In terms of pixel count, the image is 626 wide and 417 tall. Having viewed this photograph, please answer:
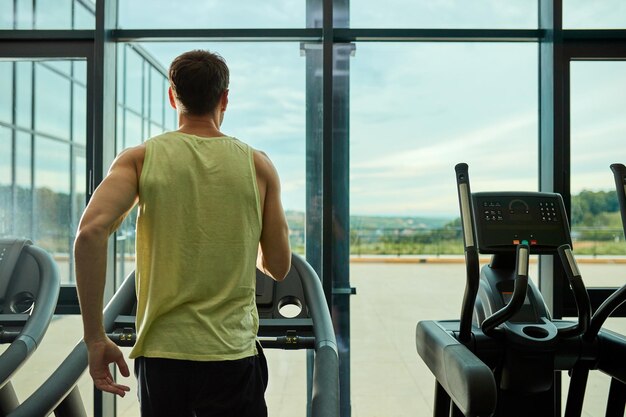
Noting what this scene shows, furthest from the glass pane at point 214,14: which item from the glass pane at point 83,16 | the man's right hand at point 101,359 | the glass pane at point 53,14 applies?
the man's right hand at point 101,359

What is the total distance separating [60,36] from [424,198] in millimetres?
2028

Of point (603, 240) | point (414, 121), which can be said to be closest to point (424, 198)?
point (414, 121)

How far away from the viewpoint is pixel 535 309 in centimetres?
213

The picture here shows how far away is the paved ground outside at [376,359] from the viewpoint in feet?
9.47

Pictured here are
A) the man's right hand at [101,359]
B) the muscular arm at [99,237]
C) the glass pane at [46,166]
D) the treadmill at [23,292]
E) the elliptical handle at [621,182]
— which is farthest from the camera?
the glass pane at [46,166]

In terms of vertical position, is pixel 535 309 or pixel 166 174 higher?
pixel 166 174

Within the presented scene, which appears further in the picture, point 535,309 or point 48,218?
point 48,218

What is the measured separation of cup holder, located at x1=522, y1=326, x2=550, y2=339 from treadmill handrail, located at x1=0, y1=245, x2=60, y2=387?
5.75 ft

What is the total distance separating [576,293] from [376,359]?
1.25 metres

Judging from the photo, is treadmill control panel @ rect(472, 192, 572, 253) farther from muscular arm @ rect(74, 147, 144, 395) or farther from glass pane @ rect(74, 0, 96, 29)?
glass pane @ rect(74, 0, 96, 29)

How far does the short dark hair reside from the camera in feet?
4.37

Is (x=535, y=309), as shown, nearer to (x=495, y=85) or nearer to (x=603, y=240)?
(x=603, y=240)

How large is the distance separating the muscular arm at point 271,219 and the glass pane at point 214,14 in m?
1.66

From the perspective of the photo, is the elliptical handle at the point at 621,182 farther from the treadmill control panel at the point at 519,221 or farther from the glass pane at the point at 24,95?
the glass pane at the point at 24,95
